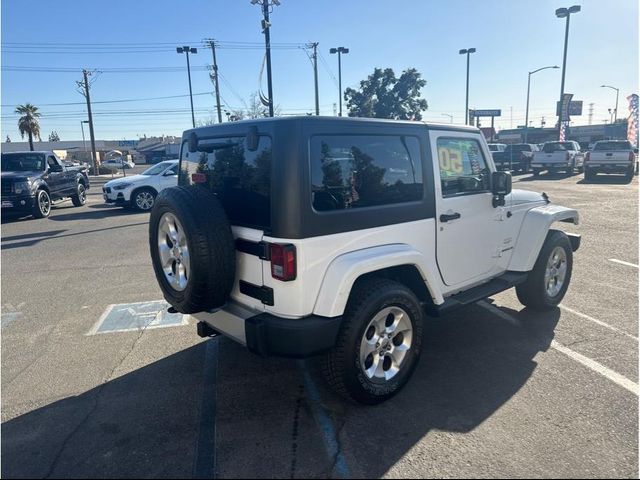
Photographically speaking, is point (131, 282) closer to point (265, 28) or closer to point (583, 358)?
point (583, 358)

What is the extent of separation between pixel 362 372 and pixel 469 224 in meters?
1.72

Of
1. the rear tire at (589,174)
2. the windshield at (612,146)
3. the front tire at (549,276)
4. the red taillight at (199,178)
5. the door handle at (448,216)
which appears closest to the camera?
the red taillight at (199,178)

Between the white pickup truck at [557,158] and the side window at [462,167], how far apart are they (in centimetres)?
2188

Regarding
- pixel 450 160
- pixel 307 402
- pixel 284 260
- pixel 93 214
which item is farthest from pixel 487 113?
pixel 284 260

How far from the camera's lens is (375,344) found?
3154mm

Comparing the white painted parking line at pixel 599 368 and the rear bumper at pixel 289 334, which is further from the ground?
the rear bumper at pixel 289 334

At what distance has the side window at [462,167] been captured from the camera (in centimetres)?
370

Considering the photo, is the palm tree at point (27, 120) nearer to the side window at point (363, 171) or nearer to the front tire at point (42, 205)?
the front tire at point (42, 205)

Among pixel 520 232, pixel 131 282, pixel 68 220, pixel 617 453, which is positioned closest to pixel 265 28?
pixel 68 220

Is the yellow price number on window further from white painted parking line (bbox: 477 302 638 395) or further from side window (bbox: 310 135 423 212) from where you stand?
white painted parking line (bbox: 477 302 638 395)

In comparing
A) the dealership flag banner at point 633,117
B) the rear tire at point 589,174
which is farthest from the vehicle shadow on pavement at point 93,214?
the dealership flag banner at point 633,117

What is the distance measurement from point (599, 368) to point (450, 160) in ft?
6.87

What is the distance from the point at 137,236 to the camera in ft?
31.7

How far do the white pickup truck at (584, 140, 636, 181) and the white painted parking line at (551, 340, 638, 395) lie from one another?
65.1ft
